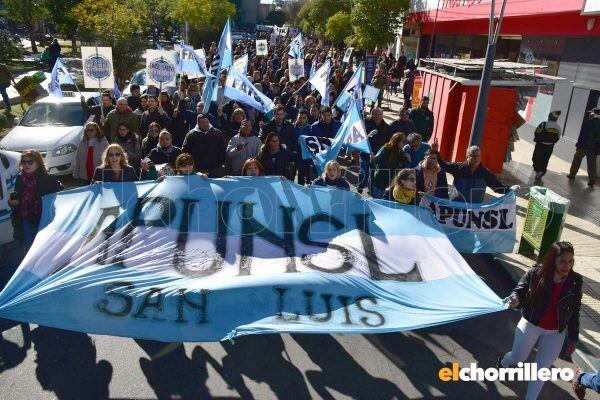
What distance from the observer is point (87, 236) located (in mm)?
5402

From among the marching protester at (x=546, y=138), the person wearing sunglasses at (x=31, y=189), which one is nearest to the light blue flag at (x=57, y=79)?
the person wearing sunglasses at (x=31, y=189)

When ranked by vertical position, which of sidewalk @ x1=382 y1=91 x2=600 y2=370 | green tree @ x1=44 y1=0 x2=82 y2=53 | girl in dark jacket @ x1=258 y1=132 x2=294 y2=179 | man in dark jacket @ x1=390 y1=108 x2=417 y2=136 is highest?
green tree @ x1=44 y1=0 x2=82 y2=53

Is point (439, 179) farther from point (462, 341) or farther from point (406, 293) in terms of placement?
point (406, 293)

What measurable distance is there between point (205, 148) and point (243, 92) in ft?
7.90

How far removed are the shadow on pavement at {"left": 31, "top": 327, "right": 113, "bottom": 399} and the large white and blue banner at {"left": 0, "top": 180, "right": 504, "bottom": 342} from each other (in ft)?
2.45

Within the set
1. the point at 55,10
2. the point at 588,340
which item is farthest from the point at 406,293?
the point at 55,10

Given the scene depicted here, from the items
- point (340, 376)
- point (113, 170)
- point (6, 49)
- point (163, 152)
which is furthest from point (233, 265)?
point (6, 49)

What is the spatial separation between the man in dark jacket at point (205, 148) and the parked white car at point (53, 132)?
131 inches

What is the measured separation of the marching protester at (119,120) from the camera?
958 centimetres

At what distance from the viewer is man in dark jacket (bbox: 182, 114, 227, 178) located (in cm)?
844

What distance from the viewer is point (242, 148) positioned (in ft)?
28.2

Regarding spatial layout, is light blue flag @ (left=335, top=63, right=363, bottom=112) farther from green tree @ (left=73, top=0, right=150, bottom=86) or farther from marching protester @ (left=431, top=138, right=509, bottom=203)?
green tree @ (left=73, top=0, right=150, bottom=86)

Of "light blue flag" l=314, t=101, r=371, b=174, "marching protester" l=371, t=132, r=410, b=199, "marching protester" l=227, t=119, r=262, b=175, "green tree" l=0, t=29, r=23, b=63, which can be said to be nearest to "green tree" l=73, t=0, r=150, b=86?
"green tree" l=0, t=29, r=23, b=63

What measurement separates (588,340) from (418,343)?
1.99 metres
